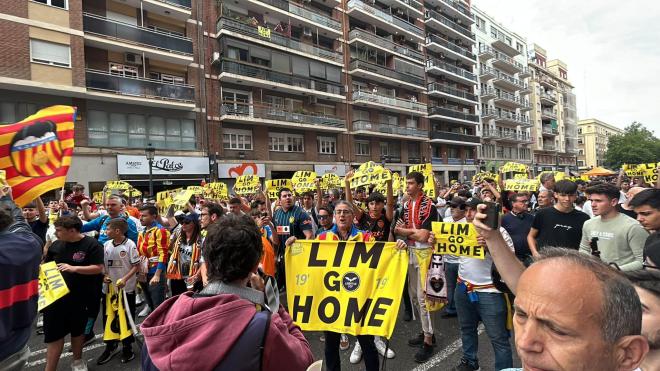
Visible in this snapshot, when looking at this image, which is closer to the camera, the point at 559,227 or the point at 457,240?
the point at 457,240

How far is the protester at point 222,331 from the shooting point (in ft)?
4.57

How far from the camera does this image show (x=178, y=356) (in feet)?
4.53

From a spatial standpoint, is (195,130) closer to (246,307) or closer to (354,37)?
(354,37)

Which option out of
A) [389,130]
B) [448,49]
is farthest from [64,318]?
[448,49]

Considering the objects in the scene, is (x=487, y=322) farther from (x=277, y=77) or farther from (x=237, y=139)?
(x=277, y=77)

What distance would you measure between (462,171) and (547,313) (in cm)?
4089

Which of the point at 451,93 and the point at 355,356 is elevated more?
the point at 451,93

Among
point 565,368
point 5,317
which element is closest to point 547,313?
point 565,368

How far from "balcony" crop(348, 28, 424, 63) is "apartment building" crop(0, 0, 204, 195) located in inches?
548

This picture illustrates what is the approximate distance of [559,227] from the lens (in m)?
4.14

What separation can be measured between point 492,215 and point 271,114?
23061 millimetres

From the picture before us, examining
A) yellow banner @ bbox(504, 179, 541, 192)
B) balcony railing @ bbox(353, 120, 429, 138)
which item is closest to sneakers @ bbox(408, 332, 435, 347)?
yellow banner @ bbox(504, 179, 541, 192)

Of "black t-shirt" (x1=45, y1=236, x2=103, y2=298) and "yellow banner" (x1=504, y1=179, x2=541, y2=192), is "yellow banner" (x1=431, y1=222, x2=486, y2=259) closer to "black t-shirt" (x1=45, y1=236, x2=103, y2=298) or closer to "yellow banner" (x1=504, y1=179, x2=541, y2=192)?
"black t-shirt" (x1=45, y1=236, x2=103, y2=298)

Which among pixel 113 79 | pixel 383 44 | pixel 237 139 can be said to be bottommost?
pixel 237 139
